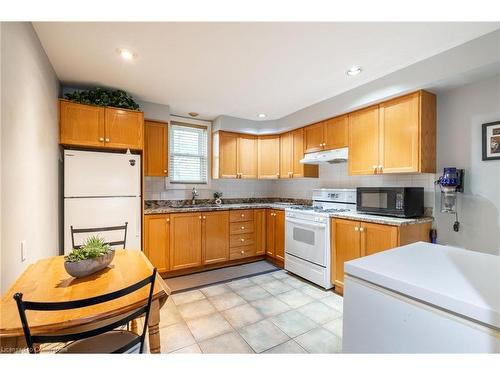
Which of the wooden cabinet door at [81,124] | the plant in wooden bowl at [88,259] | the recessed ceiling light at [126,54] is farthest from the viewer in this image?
the wooden cabinet door at [81,124]

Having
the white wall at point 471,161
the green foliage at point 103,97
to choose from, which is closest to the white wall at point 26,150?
the green foliage at point 103,97

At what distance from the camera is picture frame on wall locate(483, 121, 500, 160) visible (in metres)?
2.03

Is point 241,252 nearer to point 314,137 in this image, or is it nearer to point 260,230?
point 260,230

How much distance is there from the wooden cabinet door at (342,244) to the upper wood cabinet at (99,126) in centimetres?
264

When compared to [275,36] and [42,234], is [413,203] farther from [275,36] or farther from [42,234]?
[42,234]

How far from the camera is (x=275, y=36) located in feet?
5.86

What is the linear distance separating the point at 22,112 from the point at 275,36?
183cm

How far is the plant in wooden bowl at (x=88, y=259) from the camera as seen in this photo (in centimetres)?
125

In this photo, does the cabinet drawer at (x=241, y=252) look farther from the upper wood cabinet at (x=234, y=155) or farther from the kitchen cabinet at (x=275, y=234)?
the upper wood cabinet at (x=234, y=155)

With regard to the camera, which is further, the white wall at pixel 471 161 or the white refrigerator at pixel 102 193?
the white refrigerator at pixel 102 193

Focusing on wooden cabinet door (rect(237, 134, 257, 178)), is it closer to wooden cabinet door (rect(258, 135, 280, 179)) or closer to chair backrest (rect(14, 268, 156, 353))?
wooden cabinet door (rect(258, 135, 280, 179))

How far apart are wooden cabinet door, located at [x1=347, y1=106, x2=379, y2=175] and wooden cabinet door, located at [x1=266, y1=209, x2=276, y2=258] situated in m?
1.48
